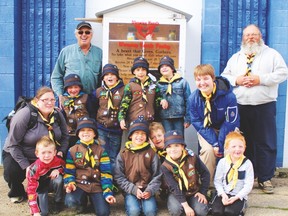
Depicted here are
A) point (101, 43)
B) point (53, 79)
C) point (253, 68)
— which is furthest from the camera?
point (101, 43)

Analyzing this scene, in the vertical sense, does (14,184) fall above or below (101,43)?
below

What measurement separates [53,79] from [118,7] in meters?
1.20

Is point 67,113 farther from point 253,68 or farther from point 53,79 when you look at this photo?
point 253,68

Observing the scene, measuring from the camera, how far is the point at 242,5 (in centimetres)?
582

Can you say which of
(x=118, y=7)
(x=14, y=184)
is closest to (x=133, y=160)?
(x=14, y=184)

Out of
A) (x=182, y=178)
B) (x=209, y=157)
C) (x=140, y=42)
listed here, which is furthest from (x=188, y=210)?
(x=140, y=42)

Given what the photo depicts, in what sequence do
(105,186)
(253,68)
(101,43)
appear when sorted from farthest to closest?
1. (101,43)
2. (253,68)
3. (105,186)

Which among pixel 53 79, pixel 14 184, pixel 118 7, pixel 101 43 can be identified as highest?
pixel 118 7

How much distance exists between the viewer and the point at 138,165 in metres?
4.20

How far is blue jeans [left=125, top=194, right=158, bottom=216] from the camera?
158 inches

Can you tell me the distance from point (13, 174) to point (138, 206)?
1352mm

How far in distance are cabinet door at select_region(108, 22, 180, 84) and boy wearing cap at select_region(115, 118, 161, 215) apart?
1480 millimetres

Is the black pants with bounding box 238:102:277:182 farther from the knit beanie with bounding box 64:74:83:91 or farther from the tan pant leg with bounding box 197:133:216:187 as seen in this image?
the knit beanie with bounding box 64:74:83:91

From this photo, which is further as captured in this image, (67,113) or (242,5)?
(242,5)
